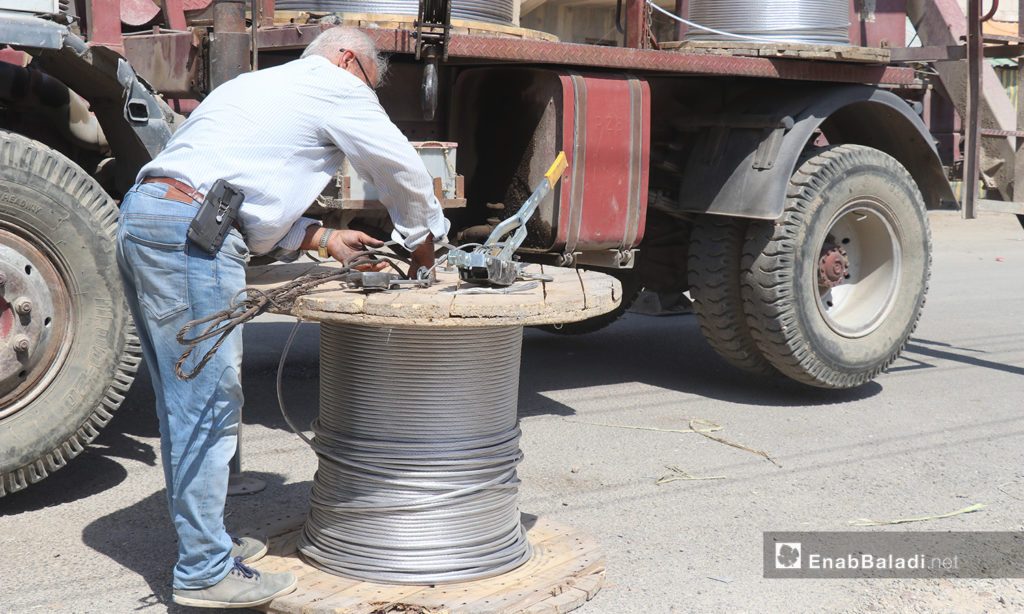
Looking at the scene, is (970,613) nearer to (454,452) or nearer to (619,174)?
(454,452)

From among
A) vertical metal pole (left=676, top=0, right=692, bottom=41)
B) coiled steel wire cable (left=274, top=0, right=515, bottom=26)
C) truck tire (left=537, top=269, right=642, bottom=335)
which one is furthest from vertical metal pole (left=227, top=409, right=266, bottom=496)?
vertical metal pole (left=676, top=0, right=692, bottom=41)

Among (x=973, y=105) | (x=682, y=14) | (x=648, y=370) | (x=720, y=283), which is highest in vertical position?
(x=682, y=14)

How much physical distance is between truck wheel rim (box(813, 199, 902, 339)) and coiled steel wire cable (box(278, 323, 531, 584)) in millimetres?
3488

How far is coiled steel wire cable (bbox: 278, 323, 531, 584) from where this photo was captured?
11.1ft

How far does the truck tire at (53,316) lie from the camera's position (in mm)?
3955

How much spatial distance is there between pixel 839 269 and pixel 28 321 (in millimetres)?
4561

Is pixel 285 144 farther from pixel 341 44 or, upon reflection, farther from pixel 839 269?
pixel 839 269

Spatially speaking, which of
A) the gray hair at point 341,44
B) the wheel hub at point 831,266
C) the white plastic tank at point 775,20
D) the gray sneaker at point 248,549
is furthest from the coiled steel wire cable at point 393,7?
the gray sneaker at point 248,549

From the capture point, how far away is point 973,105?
6551 mm

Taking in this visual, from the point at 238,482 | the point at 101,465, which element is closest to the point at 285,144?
the point at 238,482

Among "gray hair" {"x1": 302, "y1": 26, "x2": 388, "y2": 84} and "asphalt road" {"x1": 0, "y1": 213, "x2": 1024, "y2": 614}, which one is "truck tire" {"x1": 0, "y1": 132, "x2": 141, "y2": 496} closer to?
"asphalt road" {"x1": 0, "y1": 213, "x2": 1024, "y2": 614}

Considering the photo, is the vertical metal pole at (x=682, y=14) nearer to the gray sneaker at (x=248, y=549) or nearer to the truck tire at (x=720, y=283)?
the truck tire at (x=720, y=283)

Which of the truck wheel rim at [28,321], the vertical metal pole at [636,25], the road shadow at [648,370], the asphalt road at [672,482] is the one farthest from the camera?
the road shadow at [648,370]

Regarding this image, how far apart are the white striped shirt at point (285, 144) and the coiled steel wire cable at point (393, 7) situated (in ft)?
6.02
